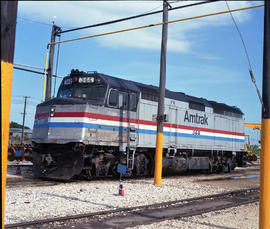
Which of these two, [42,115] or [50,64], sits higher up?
[50,64]

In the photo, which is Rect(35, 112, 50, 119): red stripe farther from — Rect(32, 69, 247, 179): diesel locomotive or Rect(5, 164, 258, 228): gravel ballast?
Rect(5, 164, 258, 228): gravel ballast

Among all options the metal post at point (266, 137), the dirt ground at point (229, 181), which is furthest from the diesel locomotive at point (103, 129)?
the metal post at point (266, 137)

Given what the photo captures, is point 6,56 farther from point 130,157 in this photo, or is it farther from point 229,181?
point 229,181

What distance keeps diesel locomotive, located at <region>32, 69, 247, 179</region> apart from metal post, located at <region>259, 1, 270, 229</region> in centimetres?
769

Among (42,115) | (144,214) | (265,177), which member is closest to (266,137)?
(265,177)

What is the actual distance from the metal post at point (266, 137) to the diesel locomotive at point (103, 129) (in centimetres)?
769

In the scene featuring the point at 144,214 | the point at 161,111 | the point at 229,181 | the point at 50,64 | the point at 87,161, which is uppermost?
the point at 50,64

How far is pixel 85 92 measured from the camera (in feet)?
43.9

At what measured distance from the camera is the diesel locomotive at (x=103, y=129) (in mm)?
12375

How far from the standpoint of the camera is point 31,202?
8.15 meters

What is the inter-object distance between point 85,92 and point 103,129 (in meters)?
1.79

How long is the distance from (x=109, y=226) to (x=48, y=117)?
7.53 metres

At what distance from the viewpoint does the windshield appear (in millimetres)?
13094

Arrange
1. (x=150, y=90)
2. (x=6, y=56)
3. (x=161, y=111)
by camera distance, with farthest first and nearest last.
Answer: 1. (x=150, y=90)
2. (x=161, y=111)
3. (x=6, y=56)
